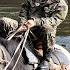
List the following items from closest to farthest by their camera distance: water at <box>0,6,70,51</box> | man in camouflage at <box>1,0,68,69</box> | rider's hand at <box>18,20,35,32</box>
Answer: rider's hand at <box>18,20,35,32</box>, man in camouflage at <box>1,0,68,69</box>, water at <box>0,6,70,51</box>

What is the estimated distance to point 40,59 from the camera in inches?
304

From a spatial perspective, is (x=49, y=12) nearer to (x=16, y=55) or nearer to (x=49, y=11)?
(x=49, y=11)

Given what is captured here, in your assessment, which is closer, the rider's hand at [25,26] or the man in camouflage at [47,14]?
the rider's hand at [25,26]

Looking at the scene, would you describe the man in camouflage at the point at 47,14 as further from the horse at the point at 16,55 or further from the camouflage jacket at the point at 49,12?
the horse at the point at 16,55

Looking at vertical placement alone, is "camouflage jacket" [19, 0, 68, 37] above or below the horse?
above

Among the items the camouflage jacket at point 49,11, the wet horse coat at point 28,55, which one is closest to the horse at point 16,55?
the wet horse coat at point 28,55

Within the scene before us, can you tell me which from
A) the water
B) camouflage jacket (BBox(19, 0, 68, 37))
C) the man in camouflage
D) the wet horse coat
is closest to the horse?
the wet horse coat

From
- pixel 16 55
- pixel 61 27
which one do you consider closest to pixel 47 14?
pixel 16 55

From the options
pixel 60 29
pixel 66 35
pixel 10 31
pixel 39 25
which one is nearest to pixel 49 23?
pixel 39 25

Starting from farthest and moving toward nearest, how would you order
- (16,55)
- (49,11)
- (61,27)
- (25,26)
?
(61,27)
(49,11)
(25,26)
(16,55)

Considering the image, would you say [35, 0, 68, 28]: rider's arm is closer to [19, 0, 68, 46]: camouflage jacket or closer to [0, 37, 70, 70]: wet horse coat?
[19, 0, 68, 46]: camouflage jacket

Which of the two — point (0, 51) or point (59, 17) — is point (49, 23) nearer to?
point (59, 17)

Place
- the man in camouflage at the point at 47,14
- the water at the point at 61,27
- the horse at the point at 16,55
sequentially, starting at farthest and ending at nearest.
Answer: the water at the point at 61,27
the man in camouflage at the point at 47,14
the horse at the point at 16,55

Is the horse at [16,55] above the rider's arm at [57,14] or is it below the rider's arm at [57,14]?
below
